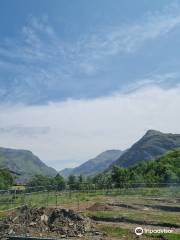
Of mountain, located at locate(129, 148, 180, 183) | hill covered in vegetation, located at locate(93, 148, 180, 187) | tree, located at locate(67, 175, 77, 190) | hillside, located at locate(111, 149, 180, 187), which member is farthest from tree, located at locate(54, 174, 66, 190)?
mountain, located at locate(129, 148, 180, 183)

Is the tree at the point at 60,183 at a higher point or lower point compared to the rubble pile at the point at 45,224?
higher

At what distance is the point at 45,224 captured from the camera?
2873 cm

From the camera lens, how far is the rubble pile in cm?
2688

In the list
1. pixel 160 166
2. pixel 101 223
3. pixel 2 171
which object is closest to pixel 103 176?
pixel 160 166

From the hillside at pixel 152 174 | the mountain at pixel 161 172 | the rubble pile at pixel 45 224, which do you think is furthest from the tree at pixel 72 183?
the rubble pile at pixel 45 224

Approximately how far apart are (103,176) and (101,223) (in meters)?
71.9

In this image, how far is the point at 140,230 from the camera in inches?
1060

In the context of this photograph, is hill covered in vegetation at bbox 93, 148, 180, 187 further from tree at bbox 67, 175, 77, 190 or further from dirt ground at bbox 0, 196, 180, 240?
dirt ground at bbox 0, 196, 180, 240

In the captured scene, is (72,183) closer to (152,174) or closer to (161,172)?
(152,174)

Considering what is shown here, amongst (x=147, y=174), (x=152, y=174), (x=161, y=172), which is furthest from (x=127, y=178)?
(x=161, y=172)

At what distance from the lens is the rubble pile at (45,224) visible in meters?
26.9

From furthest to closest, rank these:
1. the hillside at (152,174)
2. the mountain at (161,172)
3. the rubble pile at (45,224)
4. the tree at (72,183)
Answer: the hillside at (152,174) < the mountain at (161,172) < the tree at (72,183) < the rubble pile at (45,224)

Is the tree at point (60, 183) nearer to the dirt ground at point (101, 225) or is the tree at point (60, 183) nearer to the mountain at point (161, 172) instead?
the mountain at point (161, 172)

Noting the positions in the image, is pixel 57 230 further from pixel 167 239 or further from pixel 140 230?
pixel 167 239
